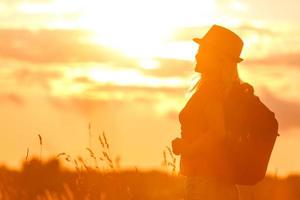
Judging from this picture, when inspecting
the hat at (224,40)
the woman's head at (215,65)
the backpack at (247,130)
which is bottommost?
the backpack at (247,130)

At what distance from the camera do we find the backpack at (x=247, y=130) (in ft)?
36.2

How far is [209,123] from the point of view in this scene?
434 inches

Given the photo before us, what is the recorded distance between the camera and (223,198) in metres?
11.2

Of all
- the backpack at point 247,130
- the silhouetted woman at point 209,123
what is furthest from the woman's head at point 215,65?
the backpack at point 247,130

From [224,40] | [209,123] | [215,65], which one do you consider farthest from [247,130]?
[224,40]

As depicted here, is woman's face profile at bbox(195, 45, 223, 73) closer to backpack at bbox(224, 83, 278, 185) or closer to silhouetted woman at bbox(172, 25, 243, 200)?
silhouetted woman at bbox(172, 25, 243, 200)

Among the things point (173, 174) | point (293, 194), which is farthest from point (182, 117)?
point (293, 194)

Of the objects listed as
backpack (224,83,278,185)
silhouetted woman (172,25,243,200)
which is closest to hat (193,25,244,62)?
silhouetted woman (172,25,243,200)

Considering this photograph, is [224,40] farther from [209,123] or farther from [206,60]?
[209,123]

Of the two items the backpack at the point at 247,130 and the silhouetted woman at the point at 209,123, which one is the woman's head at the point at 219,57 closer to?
the silhouetted woman at the point at 209,123

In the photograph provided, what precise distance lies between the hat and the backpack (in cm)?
33

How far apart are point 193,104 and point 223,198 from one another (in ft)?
2.78

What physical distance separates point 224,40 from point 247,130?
2.76 feet

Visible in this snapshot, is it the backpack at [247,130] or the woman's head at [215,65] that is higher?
the woman's head at [215,65]
